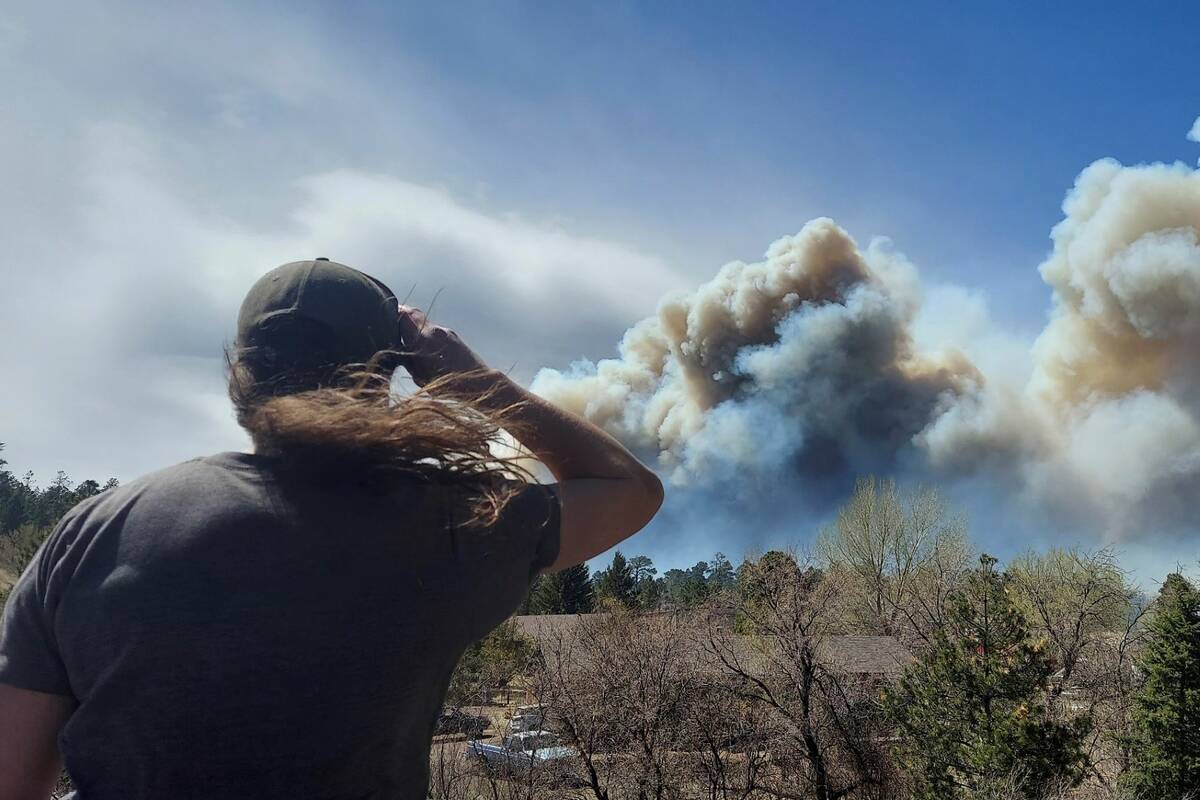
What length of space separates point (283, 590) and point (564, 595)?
4579 cm

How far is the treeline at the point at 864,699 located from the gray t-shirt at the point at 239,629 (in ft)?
41.5

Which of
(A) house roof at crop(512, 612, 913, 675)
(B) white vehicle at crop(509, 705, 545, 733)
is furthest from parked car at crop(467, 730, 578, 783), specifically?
(A) house roof at crop(512, 612, 913, 675)

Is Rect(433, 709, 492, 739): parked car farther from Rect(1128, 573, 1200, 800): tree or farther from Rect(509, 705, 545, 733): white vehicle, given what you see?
Rect(1128, 573, 1200, 800): tree

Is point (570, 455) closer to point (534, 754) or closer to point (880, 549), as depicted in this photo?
point (534, 754)

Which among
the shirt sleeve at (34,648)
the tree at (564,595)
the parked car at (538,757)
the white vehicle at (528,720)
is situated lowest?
the parked car at (538,757)

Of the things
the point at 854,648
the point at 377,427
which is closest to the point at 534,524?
the point at 377,427

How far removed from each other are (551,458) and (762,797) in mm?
18391

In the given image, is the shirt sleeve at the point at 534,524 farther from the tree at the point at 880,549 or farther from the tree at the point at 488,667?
the tree at the point at 880,549

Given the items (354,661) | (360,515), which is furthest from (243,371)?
(354,661)

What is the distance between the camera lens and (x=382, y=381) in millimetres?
1146

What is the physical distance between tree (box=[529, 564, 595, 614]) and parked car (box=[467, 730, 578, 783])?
27364mm

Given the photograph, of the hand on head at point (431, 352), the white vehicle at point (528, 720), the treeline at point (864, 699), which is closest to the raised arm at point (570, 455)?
the hand on head at point (431, 352)

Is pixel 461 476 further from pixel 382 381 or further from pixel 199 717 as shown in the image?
pixel 199 717

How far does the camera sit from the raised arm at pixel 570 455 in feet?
4.00
